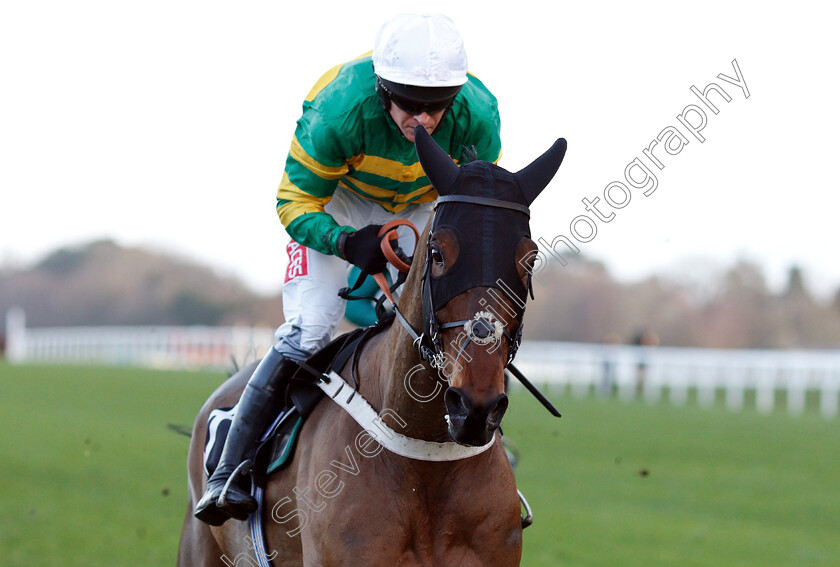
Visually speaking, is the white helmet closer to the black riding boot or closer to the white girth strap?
the white girth strap

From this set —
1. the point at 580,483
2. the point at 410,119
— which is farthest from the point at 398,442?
the point at 580,483

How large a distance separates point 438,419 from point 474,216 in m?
0.68

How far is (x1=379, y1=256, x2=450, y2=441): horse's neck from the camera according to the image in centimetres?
304

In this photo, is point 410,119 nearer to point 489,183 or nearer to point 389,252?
point 389,252

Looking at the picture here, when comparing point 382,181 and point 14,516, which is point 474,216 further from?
point 14,516

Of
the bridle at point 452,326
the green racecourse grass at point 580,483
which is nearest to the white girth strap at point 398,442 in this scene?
the bridle at point 452,326

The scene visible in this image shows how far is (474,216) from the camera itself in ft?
9.12

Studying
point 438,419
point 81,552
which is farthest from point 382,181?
point 81,552

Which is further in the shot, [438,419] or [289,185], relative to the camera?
[289,185]

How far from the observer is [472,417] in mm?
2564

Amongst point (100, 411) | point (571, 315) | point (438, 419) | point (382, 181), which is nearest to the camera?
point (438, 419)

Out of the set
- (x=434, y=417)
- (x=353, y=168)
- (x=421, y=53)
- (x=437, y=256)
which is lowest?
(x=434, y=417)

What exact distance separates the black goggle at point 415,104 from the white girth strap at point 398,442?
0.98 meters

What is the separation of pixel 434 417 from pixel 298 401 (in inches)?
30.7
